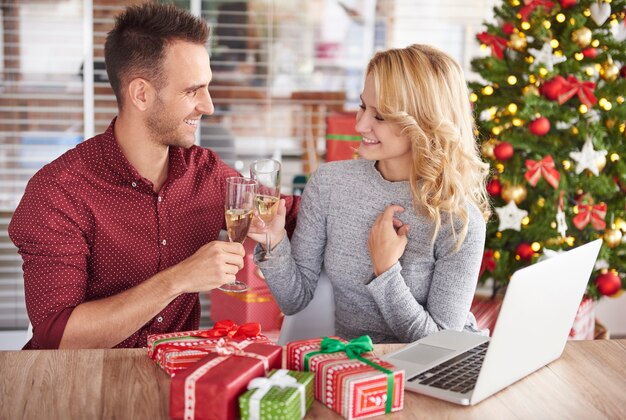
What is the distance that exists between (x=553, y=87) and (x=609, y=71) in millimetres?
261

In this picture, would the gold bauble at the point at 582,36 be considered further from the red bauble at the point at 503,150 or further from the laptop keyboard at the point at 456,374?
the laptop keyboard at the point at 456,374

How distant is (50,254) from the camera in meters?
1.94

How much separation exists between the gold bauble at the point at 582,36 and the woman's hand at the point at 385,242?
166 cm

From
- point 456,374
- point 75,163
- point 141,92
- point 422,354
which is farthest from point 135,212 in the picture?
point 456,374

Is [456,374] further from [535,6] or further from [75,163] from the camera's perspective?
[535,6]

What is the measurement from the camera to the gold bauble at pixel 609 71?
325 centimetres

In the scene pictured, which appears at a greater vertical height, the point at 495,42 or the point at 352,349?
the point at 495,42

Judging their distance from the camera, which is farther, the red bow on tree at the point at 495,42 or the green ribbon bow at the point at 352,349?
the red bow on tree at the point at 495,42

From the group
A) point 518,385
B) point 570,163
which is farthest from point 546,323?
point 570,163

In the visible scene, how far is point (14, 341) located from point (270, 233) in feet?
8.50

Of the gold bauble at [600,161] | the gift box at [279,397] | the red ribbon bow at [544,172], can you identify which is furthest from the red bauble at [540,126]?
the gift box at [279,397]

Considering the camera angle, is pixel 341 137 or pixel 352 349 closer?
pixel 352 349

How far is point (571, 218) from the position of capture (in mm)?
3354

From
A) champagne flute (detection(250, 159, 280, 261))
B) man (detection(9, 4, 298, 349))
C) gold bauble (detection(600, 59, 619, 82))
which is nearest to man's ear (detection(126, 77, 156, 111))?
man (detection(9, 4, 298, 349))
